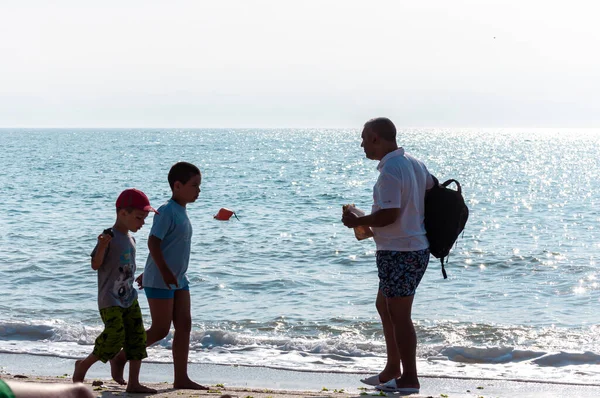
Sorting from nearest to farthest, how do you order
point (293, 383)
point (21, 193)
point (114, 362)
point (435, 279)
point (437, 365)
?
point (114, 362) → point (293, 383) → point (437, 365) → point (435, 279) → point (21, 193)

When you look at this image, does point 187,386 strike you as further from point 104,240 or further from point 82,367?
point 104,240

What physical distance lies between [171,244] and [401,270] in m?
1.52

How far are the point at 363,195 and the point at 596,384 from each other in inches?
1066

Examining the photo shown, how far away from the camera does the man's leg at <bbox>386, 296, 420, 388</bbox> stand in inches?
210

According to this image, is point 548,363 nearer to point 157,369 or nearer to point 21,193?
point 157,369

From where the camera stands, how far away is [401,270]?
526cm

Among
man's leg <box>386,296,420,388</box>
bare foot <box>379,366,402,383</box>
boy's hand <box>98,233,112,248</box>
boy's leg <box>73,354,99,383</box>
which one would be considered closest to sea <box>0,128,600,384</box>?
bare foot <box>379,366,402,383</box>

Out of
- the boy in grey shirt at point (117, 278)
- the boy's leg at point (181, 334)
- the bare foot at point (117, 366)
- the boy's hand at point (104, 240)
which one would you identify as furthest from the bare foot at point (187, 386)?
the boy's hand at point (104, 240)

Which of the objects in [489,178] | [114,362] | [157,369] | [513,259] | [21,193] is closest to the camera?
[114,362]

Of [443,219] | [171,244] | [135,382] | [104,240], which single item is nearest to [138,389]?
[135,382]

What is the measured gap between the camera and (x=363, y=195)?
33.6 meters

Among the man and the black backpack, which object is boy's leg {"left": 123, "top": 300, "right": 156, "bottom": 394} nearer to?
the man

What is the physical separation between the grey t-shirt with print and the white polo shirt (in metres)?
1.63

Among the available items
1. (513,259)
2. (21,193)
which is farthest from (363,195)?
(513,259)
